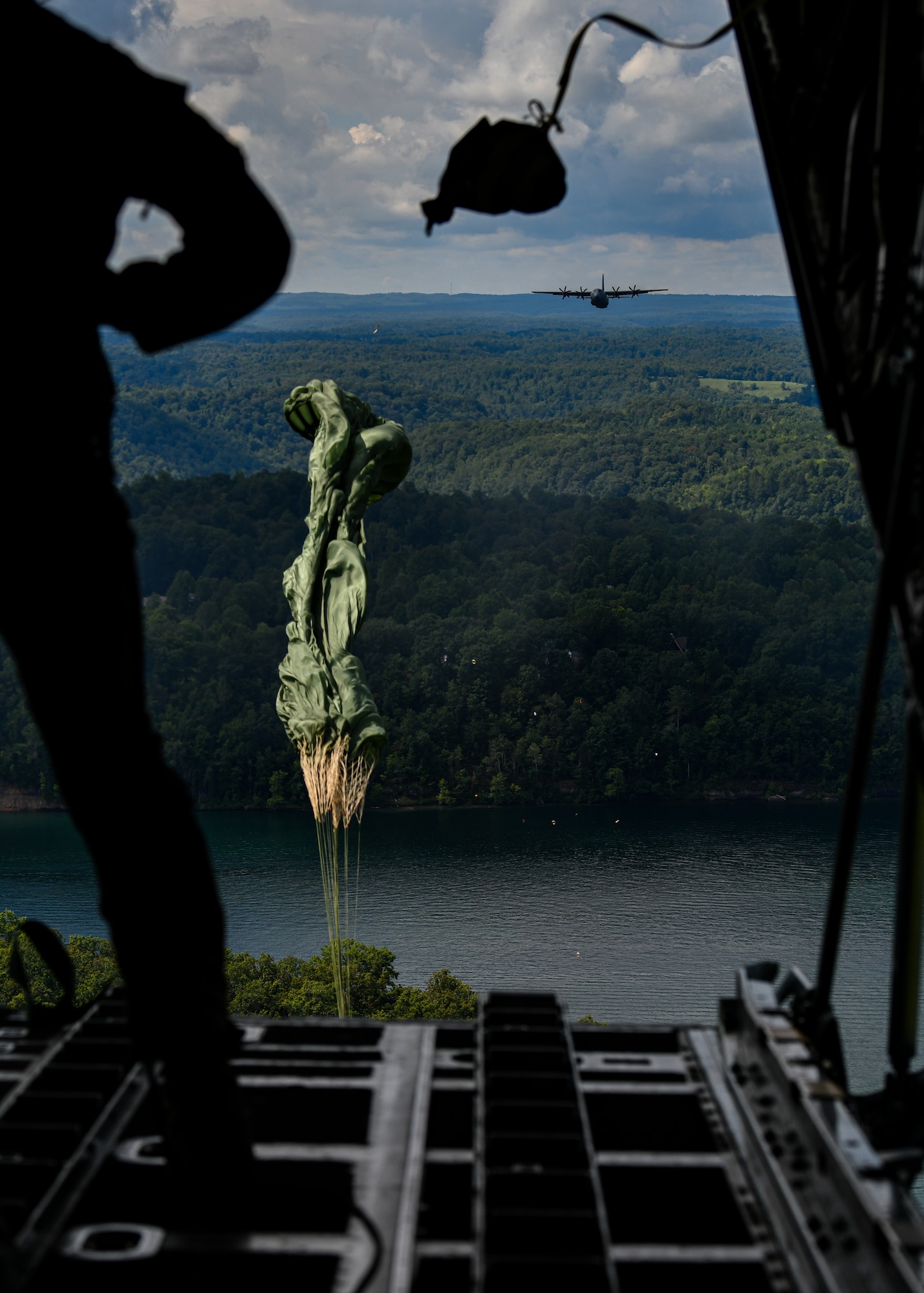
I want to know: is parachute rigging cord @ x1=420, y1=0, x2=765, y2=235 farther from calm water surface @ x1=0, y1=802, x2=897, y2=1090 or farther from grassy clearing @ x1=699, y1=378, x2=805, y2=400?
grassy clearing @ x1=699, y1=378, x2=805, y2=400

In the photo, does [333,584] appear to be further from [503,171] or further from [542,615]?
[542,615]

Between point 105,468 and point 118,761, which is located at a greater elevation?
point 105,468

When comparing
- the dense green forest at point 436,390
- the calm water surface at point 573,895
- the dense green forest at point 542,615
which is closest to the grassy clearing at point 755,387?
the dense green forest at point 436,390

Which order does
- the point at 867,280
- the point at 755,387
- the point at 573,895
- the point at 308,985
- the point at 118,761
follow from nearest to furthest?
the point at 118,761
the point at 867,280
the point at 308,985
the point at 573,895
the point at 755,387

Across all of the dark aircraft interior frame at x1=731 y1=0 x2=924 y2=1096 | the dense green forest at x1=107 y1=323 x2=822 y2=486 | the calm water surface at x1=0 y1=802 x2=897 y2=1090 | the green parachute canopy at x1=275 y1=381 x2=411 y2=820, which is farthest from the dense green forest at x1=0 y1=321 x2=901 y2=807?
the dark aircraft interior frame at x1=731 y1=0 x2=924 y2=1096

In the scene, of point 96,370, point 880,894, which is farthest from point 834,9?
point 880,894

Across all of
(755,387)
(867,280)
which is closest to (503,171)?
(867,280)
